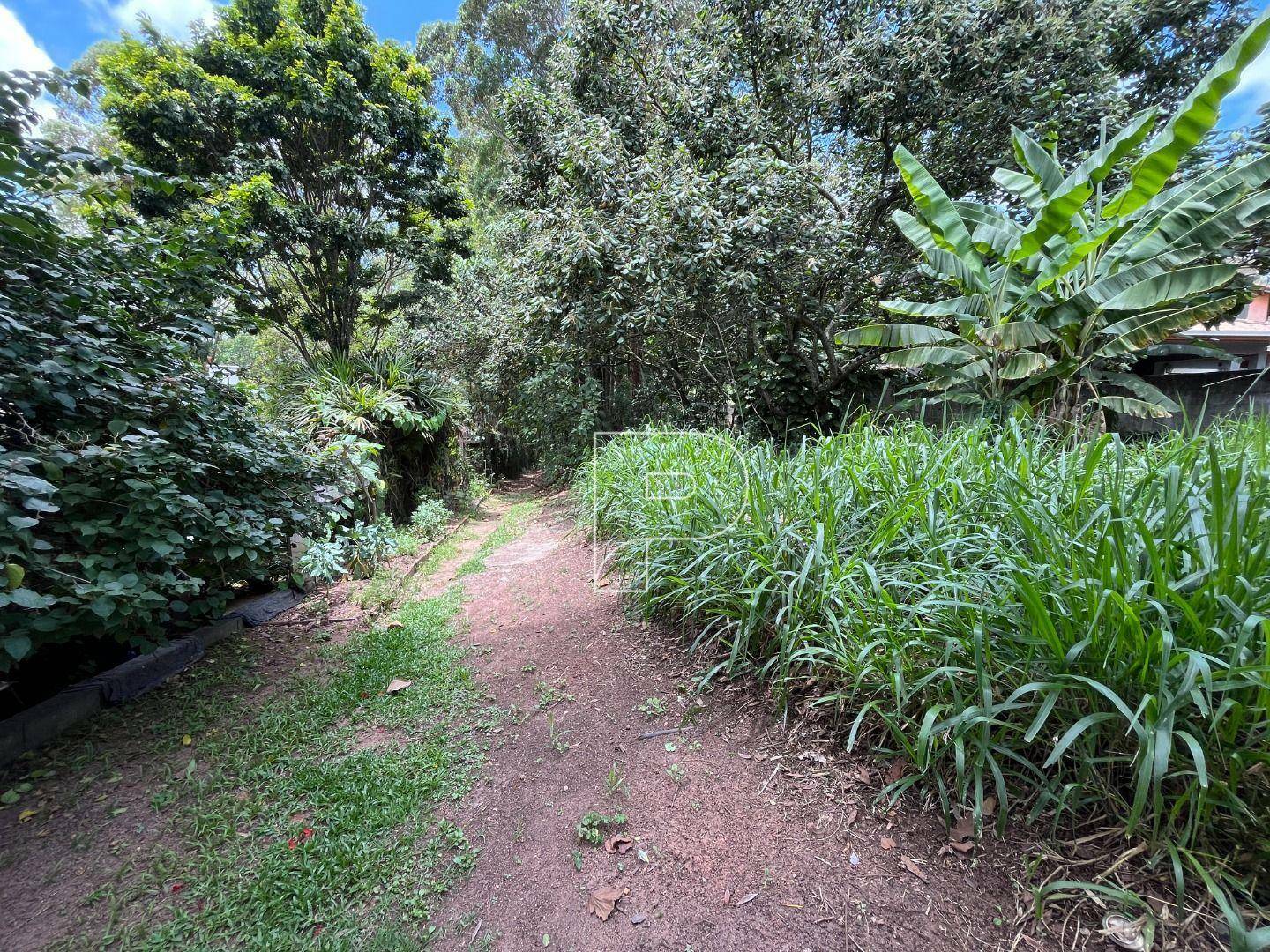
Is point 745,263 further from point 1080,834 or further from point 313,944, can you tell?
point 313,944

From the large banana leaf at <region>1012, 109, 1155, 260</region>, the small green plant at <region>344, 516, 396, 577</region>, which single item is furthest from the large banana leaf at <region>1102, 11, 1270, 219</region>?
the small green plant at <region>344, 516, 396, 577</region>

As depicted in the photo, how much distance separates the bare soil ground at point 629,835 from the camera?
4.32 feet

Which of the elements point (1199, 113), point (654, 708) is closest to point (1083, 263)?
point (1199, 113)

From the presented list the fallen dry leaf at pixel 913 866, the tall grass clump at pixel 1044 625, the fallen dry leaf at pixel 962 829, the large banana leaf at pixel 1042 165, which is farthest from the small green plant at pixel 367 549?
the large banana leaf at pixel 1042 165

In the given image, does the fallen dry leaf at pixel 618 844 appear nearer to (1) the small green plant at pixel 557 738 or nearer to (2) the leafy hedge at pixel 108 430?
(1) the small green plant at pixel 557 738

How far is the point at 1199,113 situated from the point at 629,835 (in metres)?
5.73

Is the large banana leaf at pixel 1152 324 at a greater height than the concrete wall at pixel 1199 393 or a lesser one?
greater

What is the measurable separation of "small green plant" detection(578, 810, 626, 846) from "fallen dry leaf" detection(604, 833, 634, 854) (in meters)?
0.03

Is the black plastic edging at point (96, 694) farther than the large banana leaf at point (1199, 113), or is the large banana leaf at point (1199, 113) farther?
the large banana leaf at point (1199, 113)

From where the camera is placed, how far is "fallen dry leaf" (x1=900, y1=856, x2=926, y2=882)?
1.36 meters

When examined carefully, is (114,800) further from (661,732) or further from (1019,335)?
(1019,335)

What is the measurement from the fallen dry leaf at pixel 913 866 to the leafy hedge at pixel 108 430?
9.26ft

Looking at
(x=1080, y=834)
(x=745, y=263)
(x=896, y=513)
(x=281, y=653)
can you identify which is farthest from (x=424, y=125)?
(x=1080, y=834)

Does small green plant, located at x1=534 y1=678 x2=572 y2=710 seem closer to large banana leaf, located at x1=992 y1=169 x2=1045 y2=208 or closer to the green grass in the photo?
the green grass
